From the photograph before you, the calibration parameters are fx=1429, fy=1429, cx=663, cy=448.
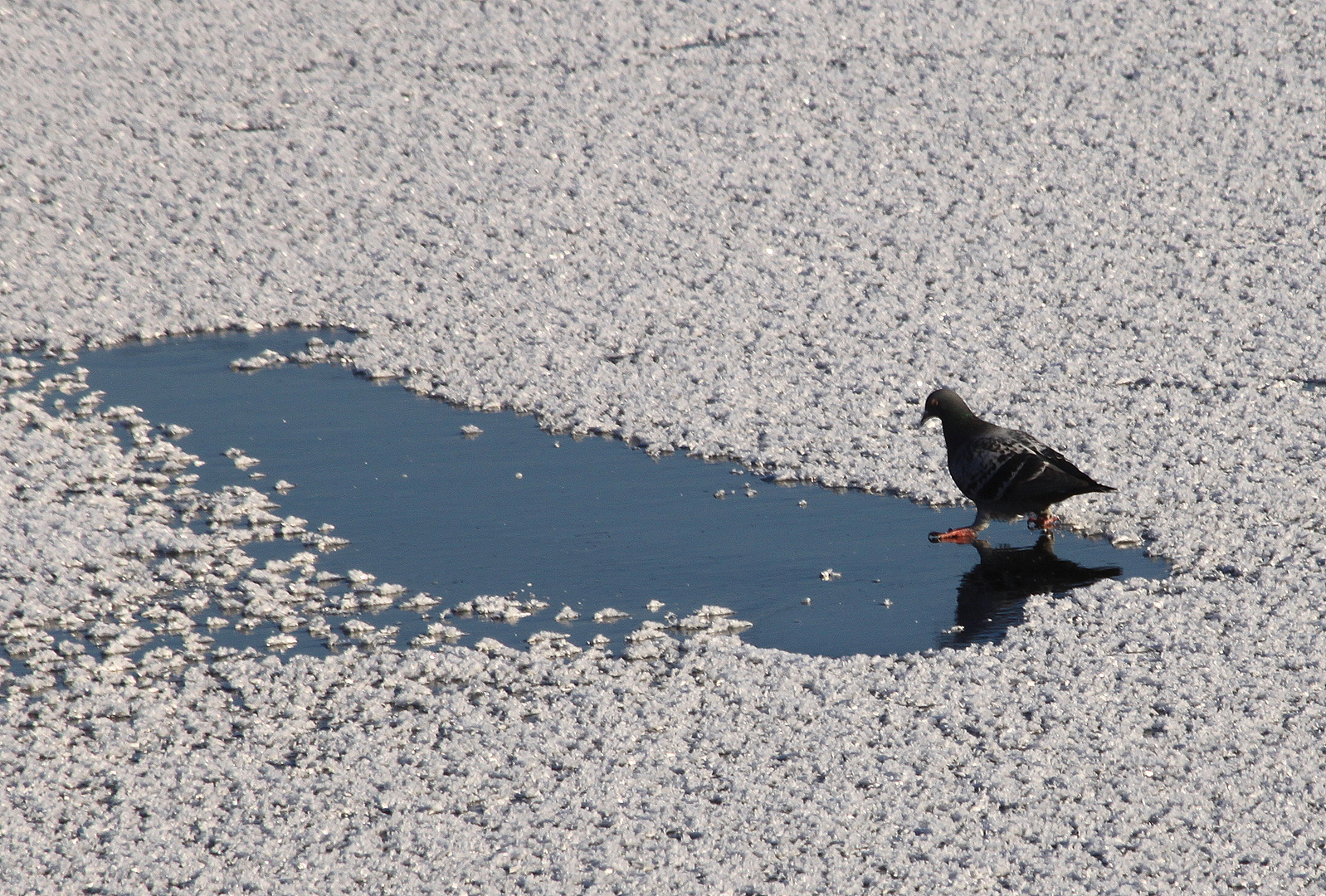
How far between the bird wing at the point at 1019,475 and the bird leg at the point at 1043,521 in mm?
217

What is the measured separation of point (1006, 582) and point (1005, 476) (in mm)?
381

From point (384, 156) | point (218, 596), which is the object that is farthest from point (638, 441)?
point (384, 156)

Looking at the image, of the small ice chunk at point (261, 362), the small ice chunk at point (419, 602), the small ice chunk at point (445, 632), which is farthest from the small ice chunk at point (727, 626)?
the small ice chunk at point (261, 362)

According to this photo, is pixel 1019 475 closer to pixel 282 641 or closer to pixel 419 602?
pixel 419 602

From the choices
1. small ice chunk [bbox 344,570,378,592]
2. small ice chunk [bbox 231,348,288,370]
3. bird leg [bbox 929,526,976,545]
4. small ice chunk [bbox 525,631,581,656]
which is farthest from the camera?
small ice chunk [bbox 231,348,288,370]

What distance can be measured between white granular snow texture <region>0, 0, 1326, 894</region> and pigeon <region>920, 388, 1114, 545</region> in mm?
300

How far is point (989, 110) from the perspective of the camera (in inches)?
353

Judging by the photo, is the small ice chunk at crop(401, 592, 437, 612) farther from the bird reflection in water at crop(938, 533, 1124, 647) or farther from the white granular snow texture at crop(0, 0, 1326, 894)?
the bird reflection in water at crop(938, 533, 1124, 647)

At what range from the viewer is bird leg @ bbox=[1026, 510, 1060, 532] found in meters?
5.25

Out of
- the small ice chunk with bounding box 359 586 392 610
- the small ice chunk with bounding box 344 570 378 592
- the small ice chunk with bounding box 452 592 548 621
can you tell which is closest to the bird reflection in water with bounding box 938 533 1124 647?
the small ice chunk with bounding box 452 592 548 621

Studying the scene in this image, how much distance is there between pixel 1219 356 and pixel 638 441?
269 centimetres

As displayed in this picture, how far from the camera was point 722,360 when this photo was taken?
6641mm

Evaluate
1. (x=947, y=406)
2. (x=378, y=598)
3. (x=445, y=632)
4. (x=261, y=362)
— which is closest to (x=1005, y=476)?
(x=947, y=406)

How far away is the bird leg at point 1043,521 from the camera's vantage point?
207 inches
